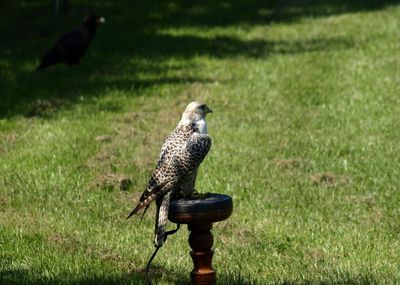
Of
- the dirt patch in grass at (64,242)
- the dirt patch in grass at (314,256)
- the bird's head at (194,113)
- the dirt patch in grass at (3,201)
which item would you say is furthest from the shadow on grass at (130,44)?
the bird's head at (194,113)

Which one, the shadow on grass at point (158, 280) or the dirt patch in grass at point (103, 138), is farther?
the dirt patch in grass at point (103, 138)

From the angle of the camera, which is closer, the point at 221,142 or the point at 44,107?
the point at 221,142

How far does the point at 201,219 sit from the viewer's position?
7.09 metres

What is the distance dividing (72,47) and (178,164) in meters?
13.0

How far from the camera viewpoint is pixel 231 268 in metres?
8.95

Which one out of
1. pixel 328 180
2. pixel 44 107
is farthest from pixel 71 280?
pixel 44 107

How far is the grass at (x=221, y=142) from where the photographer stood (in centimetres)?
933

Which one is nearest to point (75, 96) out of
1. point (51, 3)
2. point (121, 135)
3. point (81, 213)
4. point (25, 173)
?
point (121, 135)

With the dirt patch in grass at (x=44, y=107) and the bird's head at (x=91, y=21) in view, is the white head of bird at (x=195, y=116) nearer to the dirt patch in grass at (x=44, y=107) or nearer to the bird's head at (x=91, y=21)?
the dirt patch in grass at (x=44, y=107)

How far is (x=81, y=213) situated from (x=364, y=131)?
5805 millimetres

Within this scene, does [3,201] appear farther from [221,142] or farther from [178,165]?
[178,165]

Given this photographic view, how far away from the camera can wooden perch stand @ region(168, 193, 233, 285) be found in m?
7.09

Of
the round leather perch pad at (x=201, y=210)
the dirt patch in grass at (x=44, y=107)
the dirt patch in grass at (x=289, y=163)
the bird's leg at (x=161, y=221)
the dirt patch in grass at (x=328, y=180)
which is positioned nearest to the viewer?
the round leather perch pad at (x=201, y=210)

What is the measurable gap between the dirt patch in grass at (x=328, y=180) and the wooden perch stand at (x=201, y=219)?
4.98m
